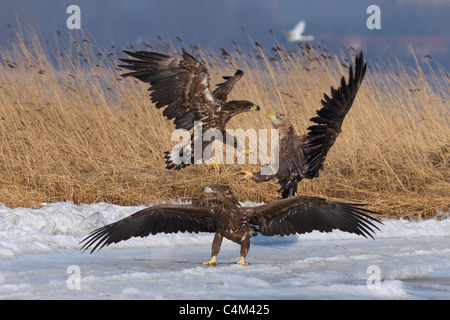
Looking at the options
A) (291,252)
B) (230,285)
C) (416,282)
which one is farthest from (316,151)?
(230,285)

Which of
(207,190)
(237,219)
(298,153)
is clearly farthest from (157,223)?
(298,153)

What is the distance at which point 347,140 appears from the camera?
855 cm

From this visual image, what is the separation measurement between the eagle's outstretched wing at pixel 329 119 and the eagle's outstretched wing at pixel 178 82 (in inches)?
47.5

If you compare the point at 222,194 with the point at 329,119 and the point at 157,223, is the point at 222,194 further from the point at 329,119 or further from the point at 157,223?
the point at 329,119

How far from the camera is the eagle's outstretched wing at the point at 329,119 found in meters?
4.99

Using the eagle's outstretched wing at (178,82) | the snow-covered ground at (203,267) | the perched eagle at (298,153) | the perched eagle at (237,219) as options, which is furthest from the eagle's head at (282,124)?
the perched eagle at (237,219)

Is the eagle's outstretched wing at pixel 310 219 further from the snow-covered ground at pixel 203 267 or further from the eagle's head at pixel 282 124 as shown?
the eagle's head at pixel 282 124

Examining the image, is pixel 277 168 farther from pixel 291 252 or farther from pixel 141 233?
pixel 141 233

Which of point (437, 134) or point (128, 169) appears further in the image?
point (437, 134)

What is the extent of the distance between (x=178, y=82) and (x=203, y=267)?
101 inches

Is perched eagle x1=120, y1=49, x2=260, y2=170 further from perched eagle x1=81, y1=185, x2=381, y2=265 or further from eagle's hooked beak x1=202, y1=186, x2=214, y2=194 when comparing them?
eagle's hooked beak x1=202, y1=186, x2=214, y2=194

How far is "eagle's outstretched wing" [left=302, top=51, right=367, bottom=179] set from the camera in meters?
4.99

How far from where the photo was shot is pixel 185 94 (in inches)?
261

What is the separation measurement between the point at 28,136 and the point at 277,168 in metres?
A: 3.72
